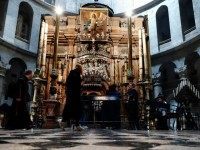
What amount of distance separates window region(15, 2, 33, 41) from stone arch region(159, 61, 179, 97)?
10.8 meters

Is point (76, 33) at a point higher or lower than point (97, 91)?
higher

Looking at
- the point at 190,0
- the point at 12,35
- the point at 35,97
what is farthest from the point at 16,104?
the point at 190,0

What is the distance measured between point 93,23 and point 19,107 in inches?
415

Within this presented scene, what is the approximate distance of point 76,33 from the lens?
1622 centimetres

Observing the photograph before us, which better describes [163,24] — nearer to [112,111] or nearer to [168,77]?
[168,77]

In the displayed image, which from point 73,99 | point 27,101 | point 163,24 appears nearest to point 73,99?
point 73,99

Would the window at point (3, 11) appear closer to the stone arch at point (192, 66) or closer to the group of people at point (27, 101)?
the group of people at point (27, 101)

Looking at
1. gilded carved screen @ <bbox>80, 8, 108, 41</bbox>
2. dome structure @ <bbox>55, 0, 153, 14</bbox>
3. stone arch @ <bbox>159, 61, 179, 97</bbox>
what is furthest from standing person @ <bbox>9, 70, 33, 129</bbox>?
dome structure @ <bbox>55, 0, 153, 14</bbox>

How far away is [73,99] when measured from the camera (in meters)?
5.89

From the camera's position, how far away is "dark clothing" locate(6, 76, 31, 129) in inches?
253

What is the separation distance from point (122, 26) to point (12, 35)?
7829mm

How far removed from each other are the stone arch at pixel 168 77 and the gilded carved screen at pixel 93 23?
5329 mm

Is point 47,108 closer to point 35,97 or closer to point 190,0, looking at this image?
point 35,97

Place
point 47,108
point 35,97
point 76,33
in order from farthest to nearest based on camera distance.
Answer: point 76,33
point 35,97
point 47,108
